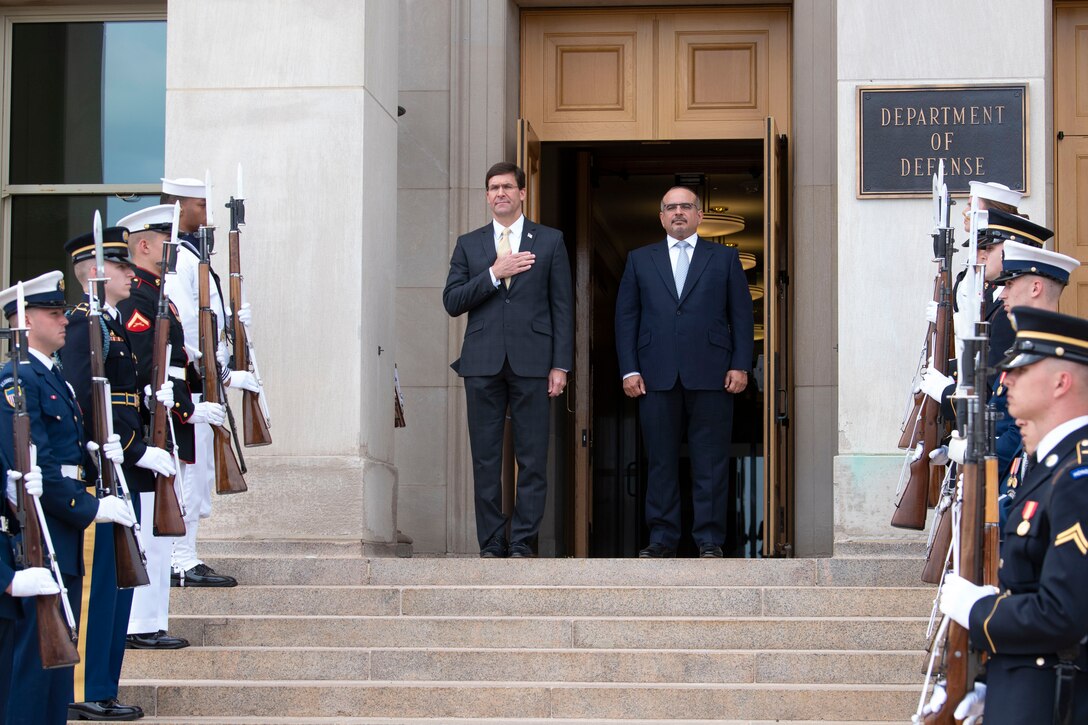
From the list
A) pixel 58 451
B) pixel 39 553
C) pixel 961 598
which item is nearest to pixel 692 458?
pixel 58 451

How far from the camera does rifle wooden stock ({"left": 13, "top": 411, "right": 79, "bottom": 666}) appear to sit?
5.88 metres

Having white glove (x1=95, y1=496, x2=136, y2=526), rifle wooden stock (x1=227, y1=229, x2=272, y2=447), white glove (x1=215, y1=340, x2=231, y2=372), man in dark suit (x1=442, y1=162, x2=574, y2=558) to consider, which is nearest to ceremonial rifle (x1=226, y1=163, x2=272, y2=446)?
rifle wooden stock (x1=227, y1=229, x2=272, y2=447)

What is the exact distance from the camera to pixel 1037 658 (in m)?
4.53

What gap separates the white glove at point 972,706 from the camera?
4.75 metres

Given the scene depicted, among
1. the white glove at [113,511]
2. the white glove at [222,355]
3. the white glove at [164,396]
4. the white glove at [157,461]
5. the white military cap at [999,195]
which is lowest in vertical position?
the white glove at [113,511]

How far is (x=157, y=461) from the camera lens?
7281 mm

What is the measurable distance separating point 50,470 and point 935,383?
145 inches

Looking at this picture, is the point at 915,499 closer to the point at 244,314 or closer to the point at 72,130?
the point at 244,314

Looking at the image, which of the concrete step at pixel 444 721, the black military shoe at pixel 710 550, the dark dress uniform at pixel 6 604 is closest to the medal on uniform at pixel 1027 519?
the concrete step at pixel 444 721

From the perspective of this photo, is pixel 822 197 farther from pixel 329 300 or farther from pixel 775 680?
pixel 775 680

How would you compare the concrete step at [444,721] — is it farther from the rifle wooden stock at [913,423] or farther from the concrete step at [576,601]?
the rifle wooden stock at [913,423]

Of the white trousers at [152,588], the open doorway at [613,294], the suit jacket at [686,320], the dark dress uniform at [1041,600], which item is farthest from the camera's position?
the open doorway at [613,294]

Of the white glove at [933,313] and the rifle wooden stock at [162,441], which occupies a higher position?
the white glove at [933,313]

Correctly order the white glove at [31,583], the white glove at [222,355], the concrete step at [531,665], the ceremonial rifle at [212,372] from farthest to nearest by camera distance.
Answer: the white glove at [222,355]
the ceremonial rifle at [212,372]
the concrete step at [531,665]
the white glove at [31,583]
